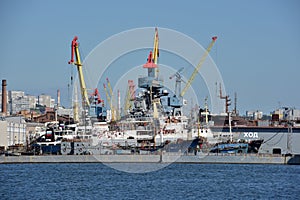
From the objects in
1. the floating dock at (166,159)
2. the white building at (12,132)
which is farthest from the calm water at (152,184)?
the white building at (12,132)

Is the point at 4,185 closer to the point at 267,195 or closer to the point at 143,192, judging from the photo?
the point at 143,192

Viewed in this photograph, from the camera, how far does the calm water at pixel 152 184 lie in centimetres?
4462

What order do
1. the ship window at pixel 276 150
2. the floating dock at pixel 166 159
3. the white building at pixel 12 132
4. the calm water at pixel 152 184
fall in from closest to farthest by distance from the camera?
the calm water at pixel 152 184 → the floating dock at pixel 166 159 → the ship window at pixel 276 150 → the white building at pixel 12 132

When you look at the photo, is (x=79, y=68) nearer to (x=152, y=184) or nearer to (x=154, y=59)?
(x=154, y=59)

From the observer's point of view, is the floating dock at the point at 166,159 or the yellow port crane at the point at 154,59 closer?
the floating dock at the point at 166,159

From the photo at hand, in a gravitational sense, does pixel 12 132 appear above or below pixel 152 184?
above

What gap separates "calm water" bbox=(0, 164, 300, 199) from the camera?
44.6 meters

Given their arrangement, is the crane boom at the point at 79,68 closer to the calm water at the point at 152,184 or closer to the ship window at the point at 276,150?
the ship window at the point at 276,150

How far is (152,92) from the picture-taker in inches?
3976

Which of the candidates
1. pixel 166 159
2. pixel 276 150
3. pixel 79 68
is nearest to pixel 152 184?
pixel 166 159

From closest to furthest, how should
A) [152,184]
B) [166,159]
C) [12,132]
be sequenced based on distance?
1. [152,184]
2. [166,159]
3. [12,132]

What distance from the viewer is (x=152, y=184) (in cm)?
5166

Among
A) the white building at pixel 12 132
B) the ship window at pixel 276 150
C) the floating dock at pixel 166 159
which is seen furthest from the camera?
the white building at pixel 12 132

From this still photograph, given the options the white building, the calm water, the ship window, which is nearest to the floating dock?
the calm water
